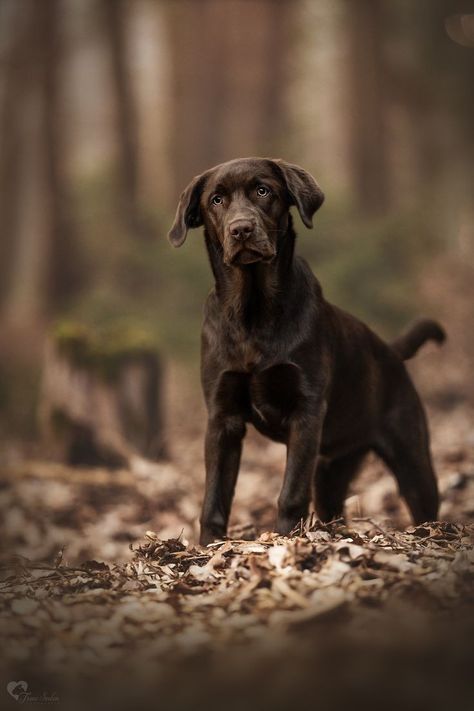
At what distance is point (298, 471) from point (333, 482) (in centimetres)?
117

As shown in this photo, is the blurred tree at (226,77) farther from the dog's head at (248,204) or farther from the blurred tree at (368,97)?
the dog's head at (248,204)

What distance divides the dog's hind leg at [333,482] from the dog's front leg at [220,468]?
0.96 meters

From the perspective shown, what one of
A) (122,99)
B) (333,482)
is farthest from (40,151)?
(333,482)

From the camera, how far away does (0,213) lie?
13.0m

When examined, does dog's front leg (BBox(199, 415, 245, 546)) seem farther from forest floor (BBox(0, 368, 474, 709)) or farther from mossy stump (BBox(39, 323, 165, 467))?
mossy stump (BBox(39, 323, 165, 467))

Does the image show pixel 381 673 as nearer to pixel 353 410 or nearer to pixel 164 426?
pixel 353 410

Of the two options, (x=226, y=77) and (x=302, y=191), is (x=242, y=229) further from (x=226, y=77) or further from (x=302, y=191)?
(x=226, y=77)

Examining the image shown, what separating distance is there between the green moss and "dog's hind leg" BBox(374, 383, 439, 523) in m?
3.14

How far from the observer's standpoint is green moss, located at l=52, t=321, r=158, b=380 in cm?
730

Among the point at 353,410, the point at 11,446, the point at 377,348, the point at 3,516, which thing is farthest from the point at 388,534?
the point at 11,446

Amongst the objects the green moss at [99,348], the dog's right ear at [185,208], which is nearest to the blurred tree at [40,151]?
the green moss at [99,348]

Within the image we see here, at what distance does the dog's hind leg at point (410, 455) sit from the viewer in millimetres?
4770

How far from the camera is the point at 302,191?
155 inches

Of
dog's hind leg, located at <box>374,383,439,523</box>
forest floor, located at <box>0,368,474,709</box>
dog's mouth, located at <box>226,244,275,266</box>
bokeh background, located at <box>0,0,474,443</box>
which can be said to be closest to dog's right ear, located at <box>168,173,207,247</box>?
dog's mouth, located at <box>226,244,275,266</box>
